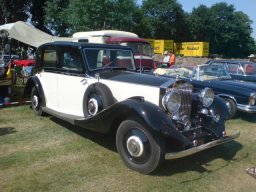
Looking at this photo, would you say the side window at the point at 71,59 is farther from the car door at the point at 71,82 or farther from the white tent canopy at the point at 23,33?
the white tent canopy at the point at 23,33

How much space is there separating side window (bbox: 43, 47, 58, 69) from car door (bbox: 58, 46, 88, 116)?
0.25 meters

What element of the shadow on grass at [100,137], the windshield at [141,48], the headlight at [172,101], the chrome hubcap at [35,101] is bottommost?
the shadow on grass at [100,137]

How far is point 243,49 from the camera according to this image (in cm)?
6341

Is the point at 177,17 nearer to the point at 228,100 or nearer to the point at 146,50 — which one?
the point at 146,50

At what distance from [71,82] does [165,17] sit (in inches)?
1757

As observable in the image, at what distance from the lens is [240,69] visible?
10.5 metres

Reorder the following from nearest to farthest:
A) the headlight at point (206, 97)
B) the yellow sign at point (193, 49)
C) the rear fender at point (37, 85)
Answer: the headlight at point (206, 97) < the rear fender at point (37, 85) < the yellow sign at point (193, 49)

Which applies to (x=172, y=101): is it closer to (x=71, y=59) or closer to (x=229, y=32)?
(x=71, y=59)

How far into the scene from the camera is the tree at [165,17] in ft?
155

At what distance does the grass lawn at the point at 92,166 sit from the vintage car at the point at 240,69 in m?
4.07

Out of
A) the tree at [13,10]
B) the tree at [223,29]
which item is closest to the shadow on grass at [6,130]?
the tree at [13,10]

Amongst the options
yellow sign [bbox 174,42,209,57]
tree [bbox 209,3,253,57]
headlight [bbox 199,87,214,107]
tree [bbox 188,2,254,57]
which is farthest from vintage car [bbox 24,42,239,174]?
tree [bbox 209,3,253,57]

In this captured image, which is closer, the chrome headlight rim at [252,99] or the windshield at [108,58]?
the windshield at [108,58]

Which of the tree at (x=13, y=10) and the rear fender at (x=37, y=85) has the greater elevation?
the tree at (x=13, y=10)
